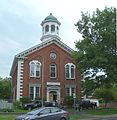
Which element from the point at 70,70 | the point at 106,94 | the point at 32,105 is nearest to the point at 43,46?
the point at 70,70

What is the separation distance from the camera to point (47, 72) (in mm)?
63844

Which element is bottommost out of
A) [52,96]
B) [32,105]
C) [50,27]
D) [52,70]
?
[32,105]

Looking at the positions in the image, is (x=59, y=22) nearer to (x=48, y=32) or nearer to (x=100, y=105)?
(x=48, y=32)

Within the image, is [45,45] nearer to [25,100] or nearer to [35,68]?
[35,68]

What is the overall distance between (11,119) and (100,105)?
37.0 m

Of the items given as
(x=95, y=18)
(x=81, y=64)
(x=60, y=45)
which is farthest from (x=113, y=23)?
(x=60, y=45)

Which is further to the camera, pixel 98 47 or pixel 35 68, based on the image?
pixel 35 68

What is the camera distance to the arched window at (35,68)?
63094 millimetres

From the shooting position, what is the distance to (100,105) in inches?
2756

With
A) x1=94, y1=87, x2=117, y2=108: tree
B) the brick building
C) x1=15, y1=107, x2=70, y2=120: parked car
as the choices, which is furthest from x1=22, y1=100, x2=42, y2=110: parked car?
x1=15, y1=107, x2=70, y2=120: parked car

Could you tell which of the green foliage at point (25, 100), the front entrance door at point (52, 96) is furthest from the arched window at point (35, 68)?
the green foliage at point (25, 100)

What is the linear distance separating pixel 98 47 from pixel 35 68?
1680cm

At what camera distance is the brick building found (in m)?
62.2

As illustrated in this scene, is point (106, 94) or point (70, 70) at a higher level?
point (70, 70)
